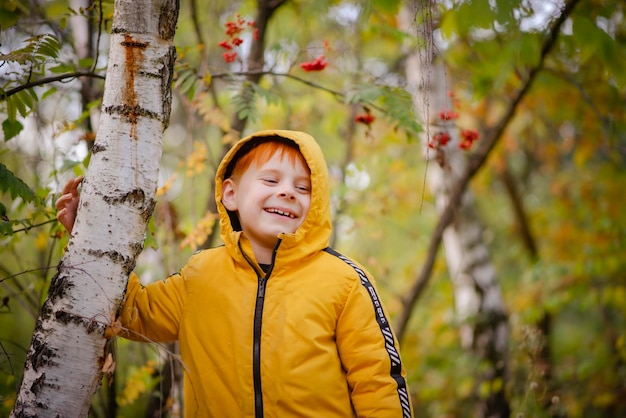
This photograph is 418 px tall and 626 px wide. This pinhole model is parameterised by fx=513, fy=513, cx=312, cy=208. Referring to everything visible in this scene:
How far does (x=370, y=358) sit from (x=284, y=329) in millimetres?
351

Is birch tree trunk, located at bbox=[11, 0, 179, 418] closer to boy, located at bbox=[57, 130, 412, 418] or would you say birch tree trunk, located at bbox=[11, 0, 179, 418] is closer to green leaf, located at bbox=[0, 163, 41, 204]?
boy, located at bbox=[57, 130, 412, 418]

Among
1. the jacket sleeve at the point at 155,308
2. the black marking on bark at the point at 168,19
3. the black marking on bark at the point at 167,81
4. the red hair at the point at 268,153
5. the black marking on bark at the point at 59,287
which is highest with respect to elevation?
the black marking on bark at the point at 168,19

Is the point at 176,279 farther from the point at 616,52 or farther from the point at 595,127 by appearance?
the point at 595,127

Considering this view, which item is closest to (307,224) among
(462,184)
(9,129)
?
(9,129)

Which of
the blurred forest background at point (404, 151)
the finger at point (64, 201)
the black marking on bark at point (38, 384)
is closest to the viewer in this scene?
the black marking on bark at point (38, 384)

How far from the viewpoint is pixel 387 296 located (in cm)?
755

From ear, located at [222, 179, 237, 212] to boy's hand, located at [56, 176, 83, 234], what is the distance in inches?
25.4

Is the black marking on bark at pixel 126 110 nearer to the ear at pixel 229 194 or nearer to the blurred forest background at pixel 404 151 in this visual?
the blurred forest background at pixel 404 151

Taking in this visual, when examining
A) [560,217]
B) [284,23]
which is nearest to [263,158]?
[284,23]

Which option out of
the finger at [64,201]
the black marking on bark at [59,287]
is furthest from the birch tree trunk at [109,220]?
the finger at [64,201]

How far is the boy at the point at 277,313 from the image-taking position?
6.44 ft

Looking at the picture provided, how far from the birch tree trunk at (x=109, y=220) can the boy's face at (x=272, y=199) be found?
0.50 meters

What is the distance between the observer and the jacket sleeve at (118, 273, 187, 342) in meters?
2.04

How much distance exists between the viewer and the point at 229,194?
2.40m
